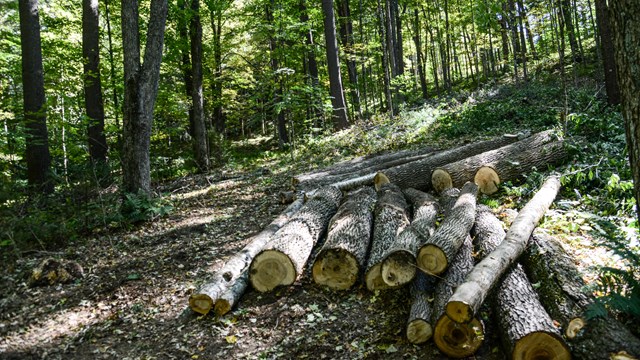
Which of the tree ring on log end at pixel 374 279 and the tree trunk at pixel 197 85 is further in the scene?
the tree trunk at pixel 197 85

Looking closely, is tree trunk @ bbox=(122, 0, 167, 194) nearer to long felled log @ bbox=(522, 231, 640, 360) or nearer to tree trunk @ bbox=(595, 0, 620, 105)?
long felled log @ bbox=(522, 231, 640, 360)

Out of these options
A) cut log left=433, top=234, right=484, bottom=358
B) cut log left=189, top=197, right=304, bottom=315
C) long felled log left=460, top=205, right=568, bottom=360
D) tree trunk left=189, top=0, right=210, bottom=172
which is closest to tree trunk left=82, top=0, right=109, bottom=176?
tree trunk left=189, top=0, right=210, bottom=172

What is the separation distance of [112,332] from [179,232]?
2.97m

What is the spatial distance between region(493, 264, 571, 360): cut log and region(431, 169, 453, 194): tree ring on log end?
3947mm

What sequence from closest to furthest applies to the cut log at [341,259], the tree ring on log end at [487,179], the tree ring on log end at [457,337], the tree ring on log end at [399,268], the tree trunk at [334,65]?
the tree ring on log end at [457,337] → the tree ring on log end at [399,268] → the cut log at [341,259] → the tree ring on log end at [487,179] → the tree trunk at [334,65]

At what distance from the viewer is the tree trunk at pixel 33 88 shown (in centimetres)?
990

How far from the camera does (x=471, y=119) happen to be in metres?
13.7

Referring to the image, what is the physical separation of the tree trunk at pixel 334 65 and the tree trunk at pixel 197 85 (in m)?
5.70

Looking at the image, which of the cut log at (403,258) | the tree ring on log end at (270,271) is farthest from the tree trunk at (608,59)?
the tree ring on log end at (270,271)

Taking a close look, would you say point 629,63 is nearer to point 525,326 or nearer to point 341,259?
point 525,326

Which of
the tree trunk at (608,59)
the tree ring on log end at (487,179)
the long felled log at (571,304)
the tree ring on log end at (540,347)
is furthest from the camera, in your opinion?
the tree trunk at (608,59)

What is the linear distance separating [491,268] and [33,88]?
1157 centimetres

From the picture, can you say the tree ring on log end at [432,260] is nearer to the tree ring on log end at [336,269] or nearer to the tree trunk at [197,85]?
the tree ring on log end at [336,269]

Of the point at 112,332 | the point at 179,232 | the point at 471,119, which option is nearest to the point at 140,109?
the point at 179,232
